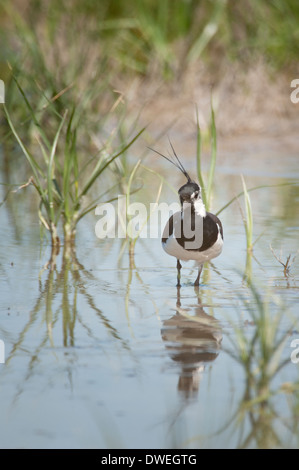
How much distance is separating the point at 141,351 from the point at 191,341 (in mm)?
242

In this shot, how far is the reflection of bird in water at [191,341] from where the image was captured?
2.90 m

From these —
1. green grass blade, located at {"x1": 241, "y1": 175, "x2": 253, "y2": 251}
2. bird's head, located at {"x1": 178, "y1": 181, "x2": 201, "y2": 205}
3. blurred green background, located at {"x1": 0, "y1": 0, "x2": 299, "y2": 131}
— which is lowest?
green grass blade, located at {"x1": 241, "y1": 175, "x2": 253, "y2": 251}

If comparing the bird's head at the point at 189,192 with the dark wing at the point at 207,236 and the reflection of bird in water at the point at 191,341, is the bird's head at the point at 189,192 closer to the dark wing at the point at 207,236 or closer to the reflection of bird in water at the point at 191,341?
the dark wing at the point at 207,236

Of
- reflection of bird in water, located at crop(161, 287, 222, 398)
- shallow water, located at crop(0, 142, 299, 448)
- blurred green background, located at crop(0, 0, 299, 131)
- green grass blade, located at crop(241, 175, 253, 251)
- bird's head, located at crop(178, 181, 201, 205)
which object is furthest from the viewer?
blurred green background, located at crop(0, 0, 299, 131)

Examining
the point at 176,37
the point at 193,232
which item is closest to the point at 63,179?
the point at 193,232

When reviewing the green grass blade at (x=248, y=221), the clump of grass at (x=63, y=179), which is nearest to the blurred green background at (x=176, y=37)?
the clump of grass at (x=63, y=179)

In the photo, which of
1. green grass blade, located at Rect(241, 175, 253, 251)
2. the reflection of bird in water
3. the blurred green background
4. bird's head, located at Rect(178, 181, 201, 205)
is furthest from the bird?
the blurred green background

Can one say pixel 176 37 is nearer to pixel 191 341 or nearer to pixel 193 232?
pixel 193 232

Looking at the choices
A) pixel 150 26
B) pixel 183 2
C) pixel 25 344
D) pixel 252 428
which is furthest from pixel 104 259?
pixel 183 2

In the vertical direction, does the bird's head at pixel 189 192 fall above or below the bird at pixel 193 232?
above

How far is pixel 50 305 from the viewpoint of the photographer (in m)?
3.82

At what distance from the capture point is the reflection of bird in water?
290cm

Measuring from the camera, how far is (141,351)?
125 inches

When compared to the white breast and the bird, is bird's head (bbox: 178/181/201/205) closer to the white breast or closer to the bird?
the bird
